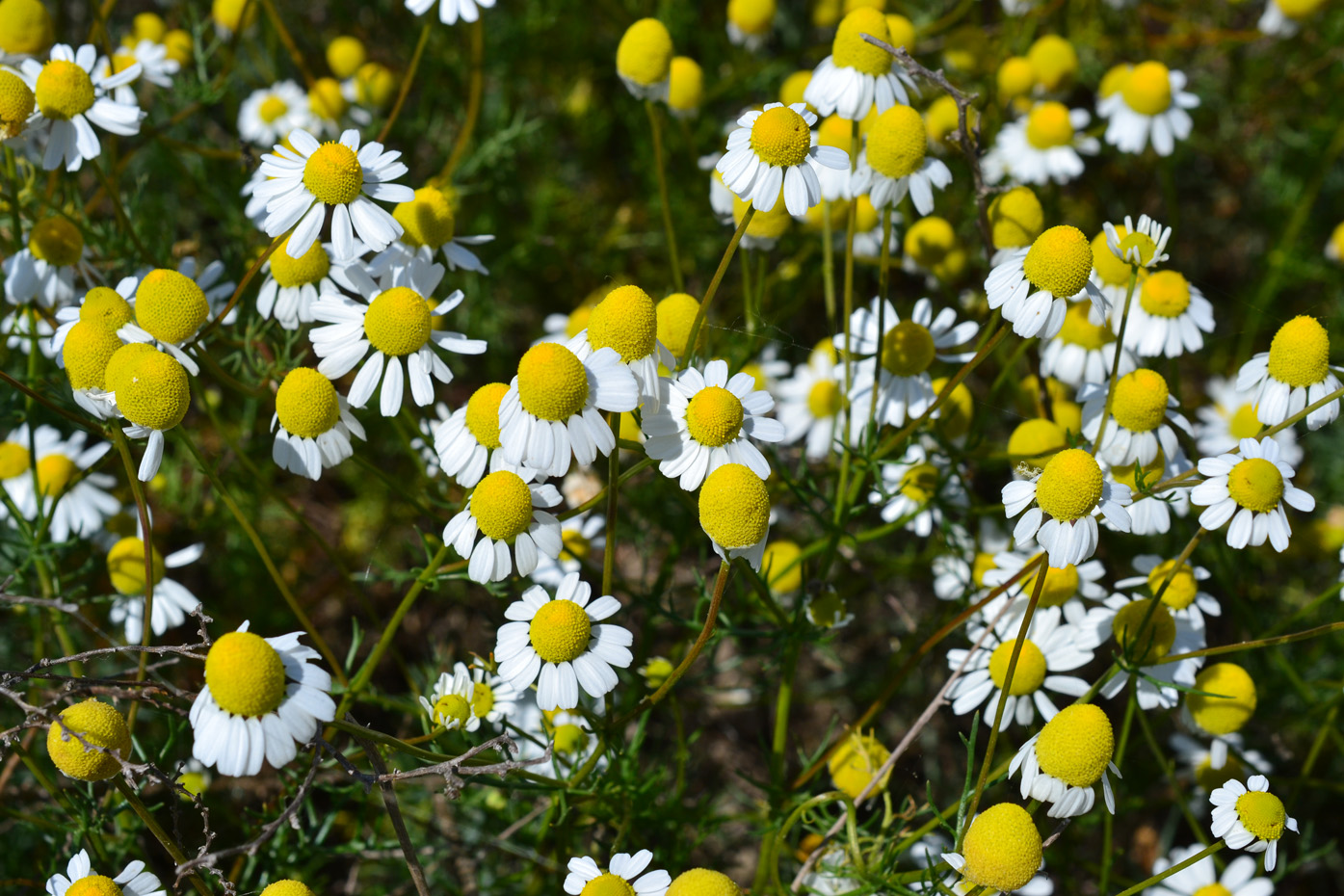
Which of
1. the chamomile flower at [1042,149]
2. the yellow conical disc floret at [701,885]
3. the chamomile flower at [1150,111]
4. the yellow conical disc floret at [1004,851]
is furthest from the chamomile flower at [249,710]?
the chamomile flower at [1150,111]

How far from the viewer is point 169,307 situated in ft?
6.35

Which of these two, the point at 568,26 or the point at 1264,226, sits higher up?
Answer: the point at 568,26

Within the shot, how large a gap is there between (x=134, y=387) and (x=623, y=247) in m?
2.25

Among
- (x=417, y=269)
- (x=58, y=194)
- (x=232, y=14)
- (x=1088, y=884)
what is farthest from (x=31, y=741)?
(x=1088, y=884)

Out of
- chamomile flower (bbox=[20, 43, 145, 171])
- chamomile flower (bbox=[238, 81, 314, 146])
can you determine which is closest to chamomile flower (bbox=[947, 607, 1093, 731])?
chamomile flower (bbox=[20, 43, 145, 171])

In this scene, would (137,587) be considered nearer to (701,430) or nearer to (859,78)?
(701,430)

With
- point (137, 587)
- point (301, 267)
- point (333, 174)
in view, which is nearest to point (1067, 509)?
point (333, 174)

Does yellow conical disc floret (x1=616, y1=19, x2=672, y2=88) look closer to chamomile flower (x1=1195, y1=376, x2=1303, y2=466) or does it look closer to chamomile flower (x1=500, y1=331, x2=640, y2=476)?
chamomile flower (x1=500, y1=331, x2=640, y2=476)

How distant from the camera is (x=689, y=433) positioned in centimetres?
183

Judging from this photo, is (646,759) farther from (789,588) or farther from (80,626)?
(80,626)

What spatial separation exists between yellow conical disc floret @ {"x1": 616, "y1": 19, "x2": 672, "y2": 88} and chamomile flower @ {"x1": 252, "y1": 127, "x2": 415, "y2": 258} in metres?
0.69

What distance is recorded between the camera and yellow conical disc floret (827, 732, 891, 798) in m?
2.23

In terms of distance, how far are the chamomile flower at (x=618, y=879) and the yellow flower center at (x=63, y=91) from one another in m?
1.90

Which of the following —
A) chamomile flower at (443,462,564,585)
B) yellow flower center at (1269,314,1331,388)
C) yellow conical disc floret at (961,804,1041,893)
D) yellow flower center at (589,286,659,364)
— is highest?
yellow flower center at (589,286,659,364)
